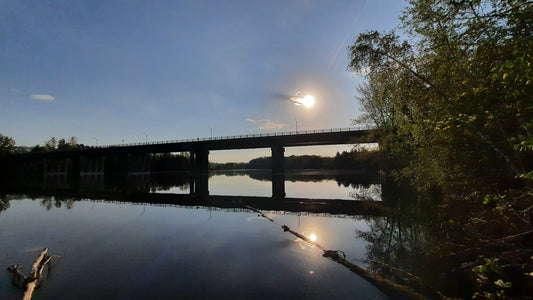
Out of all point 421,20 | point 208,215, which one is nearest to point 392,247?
point 421,20

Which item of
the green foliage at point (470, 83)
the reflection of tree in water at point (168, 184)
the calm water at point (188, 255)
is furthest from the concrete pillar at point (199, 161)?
the green foliage at point (470, 83)

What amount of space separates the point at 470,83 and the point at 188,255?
1200 cm

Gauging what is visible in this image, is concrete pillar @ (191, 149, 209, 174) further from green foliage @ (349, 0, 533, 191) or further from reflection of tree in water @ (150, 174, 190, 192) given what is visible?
green foliage @ (349, 0, 533, 191)

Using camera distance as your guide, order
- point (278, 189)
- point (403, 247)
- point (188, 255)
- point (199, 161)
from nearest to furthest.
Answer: point (188, 255) < point (403, 247) < point (278, 189) < point (199, 161)

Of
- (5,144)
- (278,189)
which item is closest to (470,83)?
(278,189)

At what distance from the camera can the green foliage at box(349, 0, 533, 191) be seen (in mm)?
6004

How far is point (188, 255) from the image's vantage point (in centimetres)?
991

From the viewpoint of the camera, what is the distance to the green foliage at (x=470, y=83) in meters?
6.00

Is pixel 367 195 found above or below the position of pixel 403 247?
above

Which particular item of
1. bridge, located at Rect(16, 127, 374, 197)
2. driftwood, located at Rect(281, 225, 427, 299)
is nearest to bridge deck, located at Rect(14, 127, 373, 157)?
bridge, located at Rect(16, 127, 374, 197)

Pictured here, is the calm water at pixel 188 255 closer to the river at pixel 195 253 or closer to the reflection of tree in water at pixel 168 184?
the river at pixel 195 253

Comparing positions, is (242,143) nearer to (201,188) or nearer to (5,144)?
(201,188)

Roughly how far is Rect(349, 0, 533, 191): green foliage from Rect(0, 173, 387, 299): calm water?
572 cm

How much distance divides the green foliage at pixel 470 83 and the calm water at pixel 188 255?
18.8 feet
